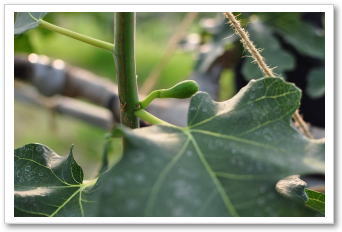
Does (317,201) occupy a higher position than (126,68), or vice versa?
(126,68)

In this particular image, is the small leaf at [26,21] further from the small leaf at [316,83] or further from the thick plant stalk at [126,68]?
the small leaf at [316,83]

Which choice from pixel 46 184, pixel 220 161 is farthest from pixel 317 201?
pixel 46 184

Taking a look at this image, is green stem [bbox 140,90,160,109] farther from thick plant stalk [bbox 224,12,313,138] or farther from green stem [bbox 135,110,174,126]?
thick plant stalk [bbox 224,12,313,138]

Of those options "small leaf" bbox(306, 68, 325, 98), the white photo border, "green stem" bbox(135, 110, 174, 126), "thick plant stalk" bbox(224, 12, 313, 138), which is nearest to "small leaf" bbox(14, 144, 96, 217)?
the white photo border
